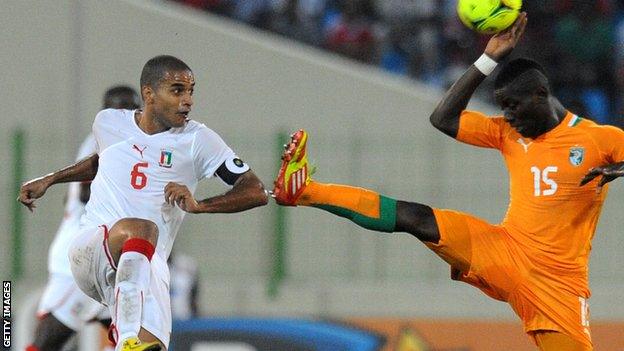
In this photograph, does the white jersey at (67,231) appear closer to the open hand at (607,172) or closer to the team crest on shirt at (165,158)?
the team crest on shirt at (165,158)

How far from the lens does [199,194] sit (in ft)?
45.4

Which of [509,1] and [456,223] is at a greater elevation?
[509,1]

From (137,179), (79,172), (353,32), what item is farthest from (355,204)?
(353,32)

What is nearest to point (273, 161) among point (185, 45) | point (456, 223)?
point (185, 45)

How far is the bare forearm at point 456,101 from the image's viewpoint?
7.94m

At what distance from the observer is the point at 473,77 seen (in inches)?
312

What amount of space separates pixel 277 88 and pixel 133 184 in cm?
775

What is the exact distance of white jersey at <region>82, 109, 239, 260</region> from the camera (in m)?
7.50

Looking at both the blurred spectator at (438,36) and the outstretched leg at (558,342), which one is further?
the blurred spectator at (438,36)

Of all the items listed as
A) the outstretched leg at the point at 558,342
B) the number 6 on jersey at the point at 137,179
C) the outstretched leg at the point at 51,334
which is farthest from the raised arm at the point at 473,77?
the outstretched leg at the point at 51,334

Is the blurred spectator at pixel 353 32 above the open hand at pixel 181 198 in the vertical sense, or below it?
above

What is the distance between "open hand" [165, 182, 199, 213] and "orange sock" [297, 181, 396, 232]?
101 cm

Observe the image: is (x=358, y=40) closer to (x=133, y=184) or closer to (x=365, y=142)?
(x=365, y=142)

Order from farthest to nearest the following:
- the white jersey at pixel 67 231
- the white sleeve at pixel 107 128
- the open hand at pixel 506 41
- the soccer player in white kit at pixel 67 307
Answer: the white jersey at pixel 67 231 → the soccer player in white kit at pixel 67 307 → the open hand at pixel 506 41 → the white sleeve at pixel 107 128
